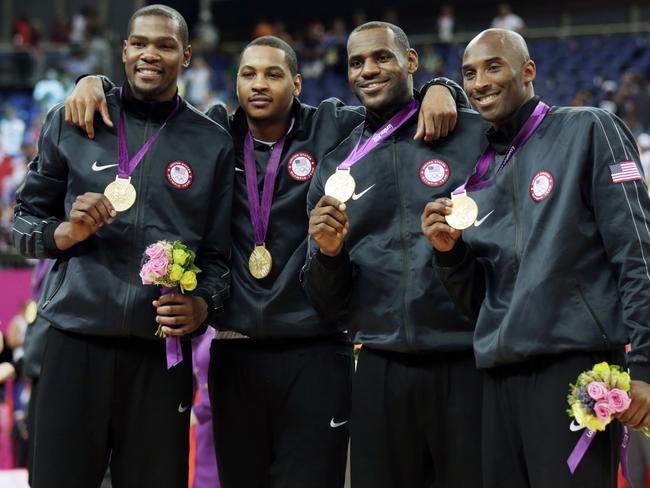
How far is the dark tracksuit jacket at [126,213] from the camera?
4.18 m

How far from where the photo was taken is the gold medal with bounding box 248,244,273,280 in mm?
4492

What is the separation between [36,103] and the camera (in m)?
18.8

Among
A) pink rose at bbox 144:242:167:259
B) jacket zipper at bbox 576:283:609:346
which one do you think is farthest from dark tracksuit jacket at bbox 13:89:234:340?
jacket zipper at bbox 576:283:609:346

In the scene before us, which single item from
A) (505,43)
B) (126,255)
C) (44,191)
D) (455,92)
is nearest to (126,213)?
(126,255)

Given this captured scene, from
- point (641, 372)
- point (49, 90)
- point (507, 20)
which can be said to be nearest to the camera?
point (641, 372)

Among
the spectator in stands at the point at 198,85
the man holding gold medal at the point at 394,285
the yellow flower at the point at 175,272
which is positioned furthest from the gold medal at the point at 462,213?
the spectator in stands at the point at 198,85

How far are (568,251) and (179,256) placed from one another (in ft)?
5.21

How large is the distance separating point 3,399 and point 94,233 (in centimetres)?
659

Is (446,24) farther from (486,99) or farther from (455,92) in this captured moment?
(486,99)

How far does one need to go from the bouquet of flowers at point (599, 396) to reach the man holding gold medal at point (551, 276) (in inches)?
3.4

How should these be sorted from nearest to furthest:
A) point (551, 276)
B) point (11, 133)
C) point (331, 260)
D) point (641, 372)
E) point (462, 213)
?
point (641, 372) → point (551, 276) → point (462, 213) → point (331, 260) → point (11, 133)

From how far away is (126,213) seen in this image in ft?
14.1

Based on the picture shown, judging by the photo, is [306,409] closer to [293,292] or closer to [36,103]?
[293,292]

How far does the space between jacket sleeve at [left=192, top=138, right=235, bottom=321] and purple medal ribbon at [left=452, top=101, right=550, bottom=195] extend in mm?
1186
